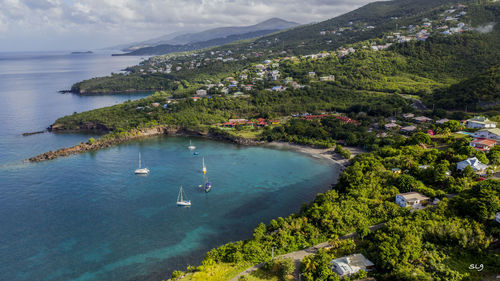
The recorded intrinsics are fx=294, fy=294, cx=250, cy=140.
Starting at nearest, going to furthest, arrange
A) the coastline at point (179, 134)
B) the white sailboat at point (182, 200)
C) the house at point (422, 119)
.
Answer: the white sailboat at point (182, 200) < the coastline at point (179, 134) < the house at point (422, 119)

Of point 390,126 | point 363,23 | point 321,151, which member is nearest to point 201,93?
point 321,151

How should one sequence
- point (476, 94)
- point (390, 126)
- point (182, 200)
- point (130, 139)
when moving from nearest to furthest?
point (182, 200) < point (390, 126) < point (476, 94) < point (130, 139)

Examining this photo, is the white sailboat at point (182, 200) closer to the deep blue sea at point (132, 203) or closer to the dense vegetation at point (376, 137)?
the deep blue sea at point (132, 203)

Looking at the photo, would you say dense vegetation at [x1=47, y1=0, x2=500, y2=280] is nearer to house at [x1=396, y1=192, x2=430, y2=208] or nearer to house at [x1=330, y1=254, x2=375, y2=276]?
house at [x1=330, y1=254, x2=375, y2=276]

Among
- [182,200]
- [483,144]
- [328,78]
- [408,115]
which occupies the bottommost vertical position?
[182,200]

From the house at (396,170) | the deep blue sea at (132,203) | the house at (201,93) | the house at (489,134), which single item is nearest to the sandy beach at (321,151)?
the deep blue sea at (132,203)

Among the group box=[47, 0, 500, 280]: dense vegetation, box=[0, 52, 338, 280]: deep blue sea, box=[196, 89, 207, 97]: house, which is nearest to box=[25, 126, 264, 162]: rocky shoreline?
box=[47, 0, 500, 280]: dense vegetation

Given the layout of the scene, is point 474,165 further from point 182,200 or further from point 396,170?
point 182,200
